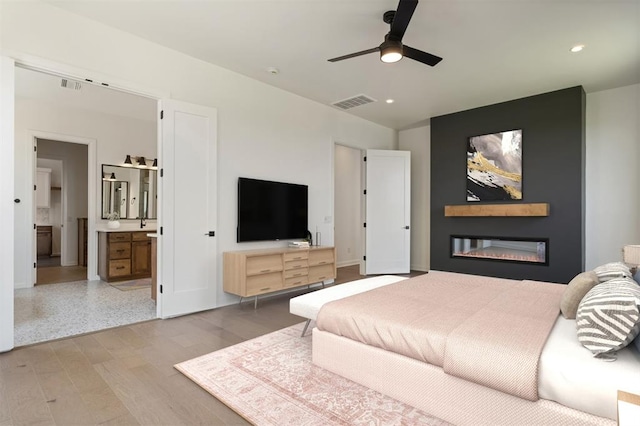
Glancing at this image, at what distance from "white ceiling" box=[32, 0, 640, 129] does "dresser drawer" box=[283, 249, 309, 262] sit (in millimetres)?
2281

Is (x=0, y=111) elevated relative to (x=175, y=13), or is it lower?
lower

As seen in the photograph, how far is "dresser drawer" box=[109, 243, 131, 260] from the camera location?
17.8ft

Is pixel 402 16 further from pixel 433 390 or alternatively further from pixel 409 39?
pixel 433 390

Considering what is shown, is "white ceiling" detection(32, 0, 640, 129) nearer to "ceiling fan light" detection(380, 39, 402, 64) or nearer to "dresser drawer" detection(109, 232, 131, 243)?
"ceiling fan light" detection(380, 39, 402, 64)

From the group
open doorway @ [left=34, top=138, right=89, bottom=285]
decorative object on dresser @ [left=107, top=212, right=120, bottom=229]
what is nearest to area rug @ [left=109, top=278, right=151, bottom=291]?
decorative object on dresser @ [left=107, top=212, right=120, bottom=229]

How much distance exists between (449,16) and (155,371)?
372 cm

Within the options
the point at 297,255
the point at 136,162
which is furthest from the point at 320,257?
the point at 136,162

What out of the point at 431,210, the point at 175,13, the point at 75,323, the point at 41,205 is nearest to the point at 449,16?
the point at 175,13

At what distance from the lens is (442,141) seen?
19.3ft

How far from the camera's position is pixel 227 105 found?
4160mm

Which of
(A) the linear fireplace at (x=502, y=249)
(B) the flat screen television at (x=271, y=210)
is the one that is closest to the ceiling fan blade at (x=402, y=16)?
(B) the flat screen television at (x=271, y=210)

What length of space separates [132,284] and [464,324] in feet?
16.9

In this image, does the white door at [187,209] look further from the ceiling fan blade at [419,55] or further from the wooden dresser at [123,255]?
the wooden dresser at [123,255]

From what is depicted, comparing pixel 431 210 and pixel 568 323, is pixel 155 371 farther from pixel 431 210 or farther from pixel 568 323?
pixel 431 210
